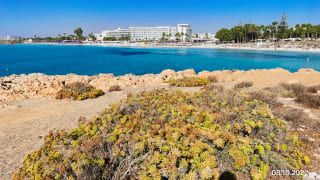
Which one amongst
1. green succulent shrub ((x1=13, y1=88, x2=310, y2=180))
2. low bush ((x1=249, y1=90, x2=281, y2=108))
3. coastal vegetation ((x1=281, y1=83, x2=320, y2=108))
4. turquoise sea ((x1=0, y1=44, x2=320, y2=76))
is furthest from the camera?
turquoise sea ((x1=0, y1=44, x2=320, y2=76))

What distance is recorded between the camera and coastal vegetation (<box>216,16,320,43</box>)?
394 feet

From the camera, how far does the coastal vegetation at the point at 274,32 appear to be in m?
120

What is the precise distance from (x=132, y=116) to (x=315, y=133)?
5.48 meters

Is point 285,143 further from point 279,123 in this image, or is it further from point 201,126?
point 201,126

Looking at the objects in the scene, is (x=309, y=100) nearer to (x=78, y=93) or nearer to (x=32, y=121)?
(x=32, y=121)

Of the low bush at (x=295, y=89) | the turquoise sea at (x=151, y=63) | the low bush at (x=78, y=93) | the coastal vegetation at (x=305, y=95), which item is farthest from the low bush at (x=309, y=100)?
the turquoise sea at (x=151, y=63)

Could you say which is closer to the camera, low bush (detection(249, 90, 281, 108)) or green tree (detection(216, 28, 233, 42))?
low bush (detection(249, 90, 281, 108))

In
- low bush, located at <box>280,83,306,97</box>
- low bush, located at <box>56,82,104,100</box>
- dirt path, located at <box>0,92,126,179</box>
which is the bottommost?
dirt path, located at <box>0,92,126,179</box>

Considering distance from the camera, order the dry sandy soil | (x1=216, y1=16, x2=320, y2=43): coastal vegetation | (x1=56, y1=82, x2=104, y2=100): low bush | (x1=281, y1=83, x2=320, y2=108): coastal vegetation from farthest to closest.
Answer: (x1=216, y1=16, x2=320, y2=43): coastal vegetation
(x1=56, y1=82, x2=104, y2=100): low bush
(x1=281, y1=83, x2=320, y2=108): coastal vegetation
the dry sandy soil

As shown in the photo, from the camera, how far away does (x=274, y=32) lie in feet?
415

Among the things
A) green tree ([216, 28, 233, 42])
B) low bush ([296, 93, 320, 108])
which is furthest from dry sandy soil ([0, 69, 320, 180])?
green tree ([216, 28, 233, 42])

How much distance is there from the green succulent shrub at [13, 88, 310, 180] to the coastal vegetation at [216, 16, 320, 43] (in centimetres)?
12670

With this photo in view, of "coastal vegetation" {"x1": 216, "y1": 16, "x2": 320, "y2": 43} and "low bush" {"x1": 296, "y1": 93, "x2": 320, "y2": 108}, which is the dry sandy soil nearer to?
"low bush" {"x1": 296, "y1": 93, "x2": 320, "y2": 108}

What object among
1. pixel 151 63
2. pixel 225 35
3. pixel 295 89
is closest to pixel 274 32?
pixel 225 35
